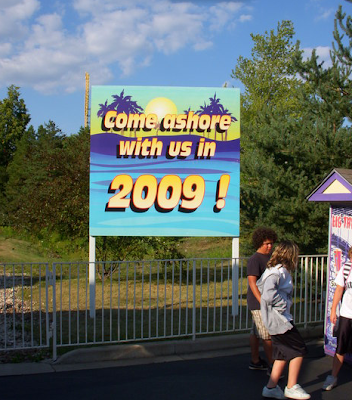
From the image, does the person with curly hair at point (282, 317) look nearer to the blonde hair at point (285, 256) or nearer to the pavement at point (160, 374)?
the blonde hair at point (285, 256)

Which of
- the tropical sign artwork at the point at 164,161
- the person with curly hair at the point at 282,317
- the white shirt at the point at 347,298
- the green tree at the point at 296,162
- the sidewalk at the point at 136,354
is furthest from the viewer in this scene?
the green tree at the point at 296,162

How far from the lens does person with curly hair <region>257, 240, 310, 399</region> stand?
5023 millimetres

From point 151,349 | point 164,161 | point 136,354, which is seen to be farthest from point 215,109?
point 136,354

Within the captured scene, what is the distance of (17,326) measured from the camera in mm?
8633

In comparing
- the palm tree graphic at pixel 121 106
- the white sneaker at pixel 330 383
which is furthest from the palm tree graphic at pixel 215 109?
the white sneaker at pixel 330 383

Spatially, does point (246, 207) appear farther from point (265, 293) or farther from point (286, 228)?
point (265, 293)

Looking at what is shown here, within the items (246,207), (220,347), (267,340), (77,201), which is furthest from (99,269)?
(267,340)

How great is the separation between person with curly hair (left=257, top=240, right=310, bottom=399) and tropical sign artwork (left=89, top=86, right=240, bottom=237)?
4351mm

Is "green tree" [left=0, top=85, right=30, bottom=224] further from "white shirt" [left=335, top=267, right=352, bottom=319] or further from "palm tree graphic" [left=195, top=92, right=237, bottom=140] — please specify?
"white shirt" [left=335, top=267, right=352, bottom=319]

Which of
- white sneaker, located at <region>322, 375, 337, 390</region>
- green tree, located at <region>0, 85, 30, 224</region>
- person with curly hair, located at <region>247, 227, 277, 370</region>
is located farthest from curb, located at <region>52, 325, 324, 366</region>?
green tree, located at <region>0, 85, 30, 224</region>

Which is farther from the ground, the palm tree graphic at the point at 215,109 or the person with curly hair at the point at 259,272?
the palm tree graphic at the point at 215,109

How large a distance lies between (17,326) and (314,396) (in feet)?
17.2

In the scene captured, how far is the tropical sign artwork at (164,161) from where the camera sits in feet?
30.6

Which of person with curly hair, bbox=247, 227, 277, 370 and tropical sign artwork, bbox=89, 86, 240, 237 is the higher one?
tropical sign artwork, bbox=89, 86, 240, 237
